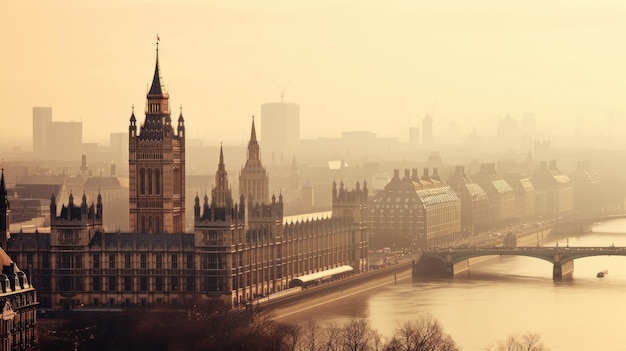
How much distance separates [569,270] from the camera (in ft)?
401

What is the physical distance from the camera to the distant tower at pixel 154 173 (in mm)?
100250

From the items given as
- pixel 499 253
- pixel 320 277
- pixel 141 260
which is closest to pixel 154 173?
pixel 141 260

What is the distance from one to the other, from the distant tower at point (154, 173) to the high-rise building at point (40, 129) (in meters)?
20.7

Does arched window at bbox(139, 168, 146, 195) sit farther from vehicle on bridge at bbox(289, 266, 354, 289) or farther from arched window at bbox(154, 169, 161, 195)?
vehicle on bridge at bbox(289, 266, 354, 289)

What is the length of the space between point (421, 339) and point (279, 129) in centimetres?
11093

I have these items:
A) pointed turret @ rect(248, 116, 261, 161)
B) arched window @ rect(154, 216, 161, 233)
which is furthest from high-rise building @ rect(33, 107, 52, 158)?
arched window @ rect(154, 216, 161, 233)

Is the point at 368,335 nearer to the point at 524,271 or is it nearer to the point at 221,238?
the point at 221,238

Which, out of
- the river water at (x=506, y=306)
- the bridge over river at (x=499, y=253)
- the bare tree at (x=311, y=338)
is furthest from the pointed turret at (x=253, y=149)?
the bare tree at (x=311, y=338)

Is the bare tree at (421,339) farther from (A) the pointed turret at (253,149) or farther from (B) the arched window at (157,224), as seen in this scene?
(A) the pointed turret at (253,149)

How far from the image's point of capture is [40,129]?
127750 millimetres

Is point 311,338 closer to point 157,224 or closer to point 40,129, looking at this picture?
point 157,224

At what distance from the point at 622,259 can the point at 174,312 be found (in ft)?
193

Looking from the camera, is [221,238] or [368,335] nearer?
[368,335]

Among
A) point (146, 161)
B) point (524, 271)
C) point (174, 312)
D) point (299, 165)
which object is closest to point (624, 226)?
point (299, 165)
